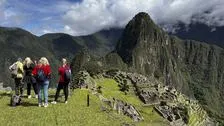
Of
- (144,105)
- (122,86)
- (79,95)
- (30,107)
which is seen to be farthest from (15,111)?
(122,86)

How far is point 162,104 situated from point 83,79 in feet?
75.8

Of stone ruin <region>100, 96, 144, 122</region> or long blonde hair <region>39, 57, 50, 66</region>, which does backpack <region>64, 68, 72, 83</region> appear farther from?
stone ruin <region>100, 96, 144, 122</region>

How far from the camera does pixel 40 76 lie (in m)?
31.2

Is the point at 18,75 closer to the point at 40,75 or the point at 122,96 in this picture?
the point at 40,75

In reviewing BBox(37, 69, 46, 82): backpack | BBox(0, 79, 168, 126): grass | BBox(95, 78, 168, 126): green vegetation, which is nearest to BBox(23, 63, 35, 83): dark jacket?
BBox(0, 79, 168, 126): grass

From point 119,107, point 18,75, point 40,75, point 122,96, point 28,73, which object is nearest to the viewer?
point 40,75

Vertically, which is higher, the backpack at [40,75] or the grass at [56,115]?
the backpack at [40,75]

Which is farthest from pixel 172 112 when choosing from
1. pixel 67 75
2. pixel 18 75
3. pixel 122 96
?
pixel 67 75

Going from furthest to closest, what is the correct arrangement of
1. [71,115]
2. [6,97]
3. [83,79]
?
[83,79] → [6,97] → [71,115]

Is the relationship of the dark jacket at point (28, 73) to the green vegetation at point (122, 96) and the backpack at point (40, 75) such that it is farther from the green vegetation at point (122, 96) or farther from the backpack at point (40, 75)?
the green vegetation at point (122, 96)

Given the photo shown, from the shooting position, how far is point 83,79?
93750 mm

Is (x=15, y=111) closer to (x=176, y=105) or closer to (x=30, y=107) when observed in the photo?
(x=30, y=107)

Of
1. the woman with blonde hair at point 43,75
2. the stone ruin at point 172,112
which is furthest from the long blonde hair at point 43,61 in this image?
the stone ruin at point 172,112

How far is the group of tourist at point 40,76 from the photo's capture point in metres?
31.3
